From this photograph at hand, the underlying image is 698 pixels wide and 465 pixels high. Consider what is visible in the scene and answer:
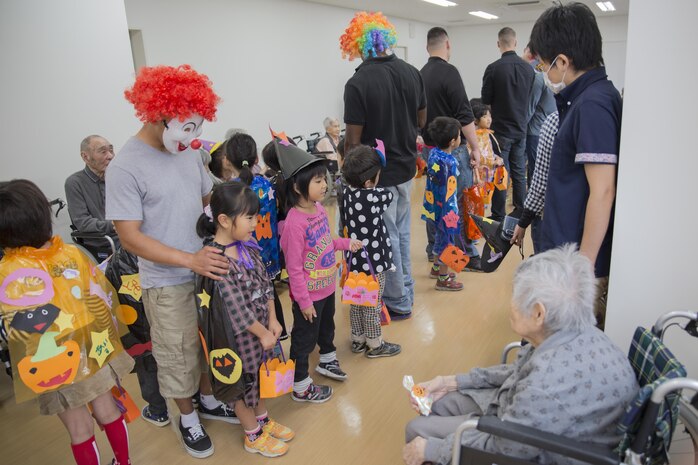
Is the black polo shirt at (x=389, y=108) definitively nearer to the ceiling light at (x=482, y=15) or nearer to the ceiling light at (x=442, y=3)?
the ceiling light at (x=442, y=3)

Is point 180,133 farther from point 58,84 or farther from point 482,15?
point 482,15

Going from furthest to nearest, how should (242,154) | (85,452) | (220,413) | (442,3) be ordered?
(442,3) → (242,154) → (220,413) → (85,452)

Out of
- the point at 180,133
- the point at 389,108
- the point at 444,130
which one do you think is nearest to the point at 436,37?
the point at 444,130

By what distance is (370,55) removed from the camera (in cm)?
286

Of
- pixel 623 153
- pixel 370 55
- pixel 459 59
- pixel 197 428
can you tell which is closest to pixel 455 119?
pixel 370 55

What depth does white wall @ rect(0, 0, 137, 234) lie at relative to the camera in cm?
283

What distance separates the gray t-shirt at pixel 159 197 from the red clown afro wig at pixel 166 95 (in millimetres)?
129

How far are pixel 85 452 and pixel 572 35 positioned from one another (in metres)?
2.20

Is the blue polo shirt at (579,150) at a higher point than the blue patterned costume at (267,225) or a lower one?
higher

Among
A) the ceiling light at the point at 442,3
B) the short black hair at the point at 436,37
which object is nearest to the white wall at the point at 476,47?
the ceiling light at the point at 442,3

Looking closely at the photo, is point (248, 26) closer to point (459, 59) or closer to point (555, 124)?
point (555, 124)

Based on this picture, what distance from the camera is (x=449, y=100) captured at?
358cm

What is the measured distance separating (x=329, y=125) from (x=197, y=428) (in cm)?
477

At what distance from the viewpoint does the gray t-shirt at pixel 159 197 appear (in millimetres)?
1719
